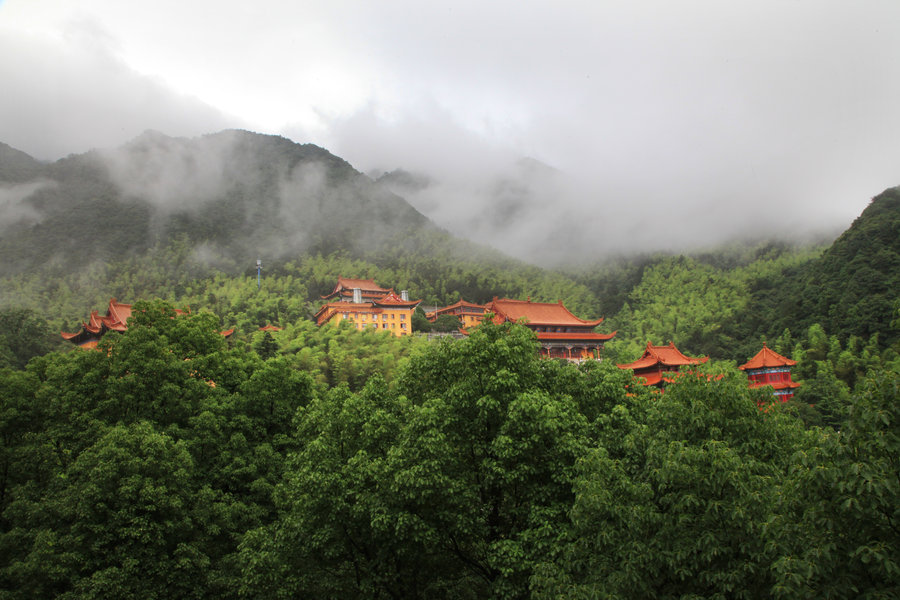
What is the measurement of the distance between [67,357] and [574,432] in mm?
11421

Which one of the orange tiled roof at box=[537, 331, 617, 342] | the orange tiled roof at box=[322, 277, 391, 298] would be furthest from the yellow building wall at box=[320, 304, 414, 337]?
the orange tiled roof at box=[537, 331, 617, 342]

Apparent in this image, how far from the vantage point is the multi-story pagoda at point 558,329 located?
36.6 metres

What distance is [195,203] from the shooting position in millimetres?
81062

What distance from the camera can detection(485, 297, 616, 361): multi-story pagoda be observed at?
36.6 m

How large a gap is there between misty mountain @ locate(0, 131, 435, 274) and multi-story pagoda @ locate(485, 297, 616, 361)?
1463 inches

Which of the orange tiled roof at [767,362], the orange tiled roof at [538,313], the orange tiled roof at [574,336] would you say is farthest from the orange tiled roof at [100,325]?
the orange tiled roof at [767,362]

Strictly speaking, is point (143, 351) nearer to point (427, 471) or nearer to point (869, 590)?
point (427, 471)

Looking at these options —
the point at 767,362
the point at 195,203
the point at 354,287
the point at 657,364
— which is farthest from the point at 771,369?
the point at 195,203

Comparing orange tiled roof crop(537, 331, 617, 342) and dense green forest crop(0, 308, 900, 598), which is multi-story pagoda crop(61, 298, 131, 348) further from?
orange tiled roof crop(537, 331, 617, 342)

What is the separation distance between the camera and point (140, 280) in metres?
57.0

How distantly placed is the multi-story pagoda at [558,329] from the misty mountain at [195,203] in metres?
37.2

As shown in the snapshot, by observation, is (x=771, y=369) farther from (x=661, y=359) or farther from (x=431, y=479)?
(x=431, y=479)

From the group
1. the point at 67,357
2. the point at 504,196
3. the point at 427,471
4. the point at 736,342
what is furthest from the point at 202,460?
the point at 504,196

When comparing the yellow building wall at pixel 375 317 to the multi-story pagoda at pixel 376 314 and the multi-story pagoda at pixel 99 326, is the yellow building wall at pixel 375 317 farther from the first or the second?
the multi-story pagoda at pixel 99 326
